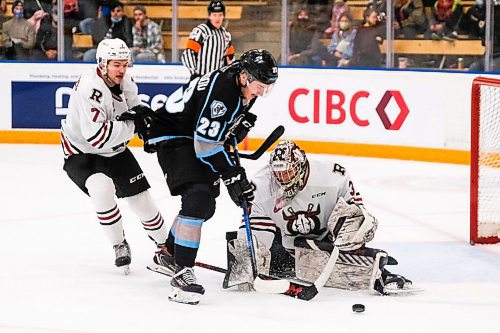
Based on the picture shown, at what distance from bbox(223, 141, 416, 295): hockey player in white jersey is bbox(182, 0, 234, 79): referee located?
368cm

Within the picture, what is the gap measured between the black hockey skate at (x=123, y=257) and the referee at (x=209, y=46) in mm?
3420

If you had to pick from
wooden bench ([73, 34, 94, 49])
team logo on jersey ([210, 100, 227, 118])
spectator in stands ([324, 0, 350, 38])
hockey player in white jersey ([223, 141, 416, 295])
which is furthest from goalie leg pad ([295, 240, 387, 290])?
wooden bench ([73, 34, 94, 49])

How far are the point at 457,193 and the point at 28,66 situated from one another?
3.75 metres

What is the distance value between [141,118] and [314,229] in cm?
75

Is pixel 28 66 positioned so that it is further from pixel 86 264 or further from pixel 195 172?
pixel 195 172

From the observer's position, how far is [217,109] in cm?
379

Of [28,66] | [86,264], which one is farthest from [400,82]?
[86,264]

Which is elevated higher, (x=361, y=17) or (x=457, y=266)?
(x=361, y=17)

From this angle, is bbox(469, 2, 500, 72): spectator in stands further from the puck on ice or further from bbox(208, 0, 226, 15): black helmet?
the puck on ice

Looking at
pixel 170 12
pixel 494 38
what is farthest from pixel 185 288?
pixel 170 12

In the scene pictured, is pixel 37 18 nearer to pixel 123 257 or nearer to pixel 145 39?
pixel 145 39

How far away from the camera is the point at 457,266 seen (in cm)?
463

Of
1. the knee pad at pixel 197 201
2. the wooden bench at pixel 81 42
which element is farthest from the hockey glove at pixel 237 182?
the wooden bench at pixel 81 42

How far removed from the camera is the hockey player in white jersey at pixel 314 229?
13.1 ft
